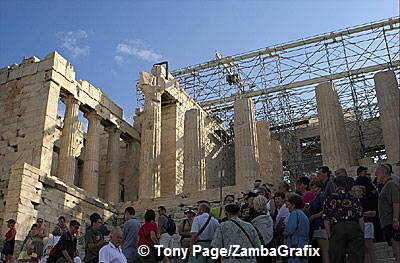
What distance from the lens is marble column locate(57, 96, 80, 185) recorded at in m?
22.1

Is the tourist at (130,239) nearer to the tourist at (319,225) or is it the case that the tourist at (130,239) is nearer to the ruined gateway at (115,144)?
the tourist at (319,225)

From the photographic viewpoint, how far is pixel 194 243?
7.87 m

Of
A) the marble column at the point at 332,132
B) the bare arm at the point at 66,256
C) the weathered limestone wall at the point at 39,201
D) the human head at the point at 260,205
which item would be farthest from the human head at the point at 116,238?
the marble column at the point at 332,132

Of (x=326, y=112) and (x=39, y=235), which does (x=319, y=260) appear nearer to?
(x=39, y=235)

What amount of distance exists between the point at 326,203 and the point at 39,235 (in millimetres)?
6546

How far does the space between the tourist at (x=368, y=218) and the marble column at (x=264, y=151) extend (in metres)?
16.0

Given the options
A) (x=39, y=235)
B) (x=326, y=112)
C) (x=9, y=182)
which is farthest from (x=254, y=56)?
(x=39, y=235)

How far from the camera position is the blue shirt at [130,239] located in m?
8.91

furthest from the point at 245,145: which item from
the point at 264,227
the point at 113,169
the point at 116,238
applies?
the point at 116,238

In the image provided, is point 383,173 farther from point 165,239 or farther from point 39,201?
point 39,201

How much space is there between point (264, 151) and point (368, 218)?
57.8 ft

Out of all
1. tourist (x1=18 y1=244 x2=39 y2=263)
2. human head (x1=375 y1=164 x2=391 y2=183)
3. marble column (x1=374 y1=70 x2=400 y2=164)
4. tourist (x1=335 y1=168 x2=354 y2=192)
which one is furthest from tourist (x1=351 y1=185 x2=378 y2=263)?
marble column (x1=374 y1=70 x2=400 y2=164)

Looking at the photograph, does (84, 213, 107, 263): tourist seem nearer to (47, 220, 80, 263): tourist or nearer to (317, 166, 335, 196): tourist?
(47, 220, 80, 263): tourist

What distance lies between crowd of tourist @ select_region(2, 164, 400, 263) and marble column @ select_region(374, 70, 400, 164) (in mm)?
11853
